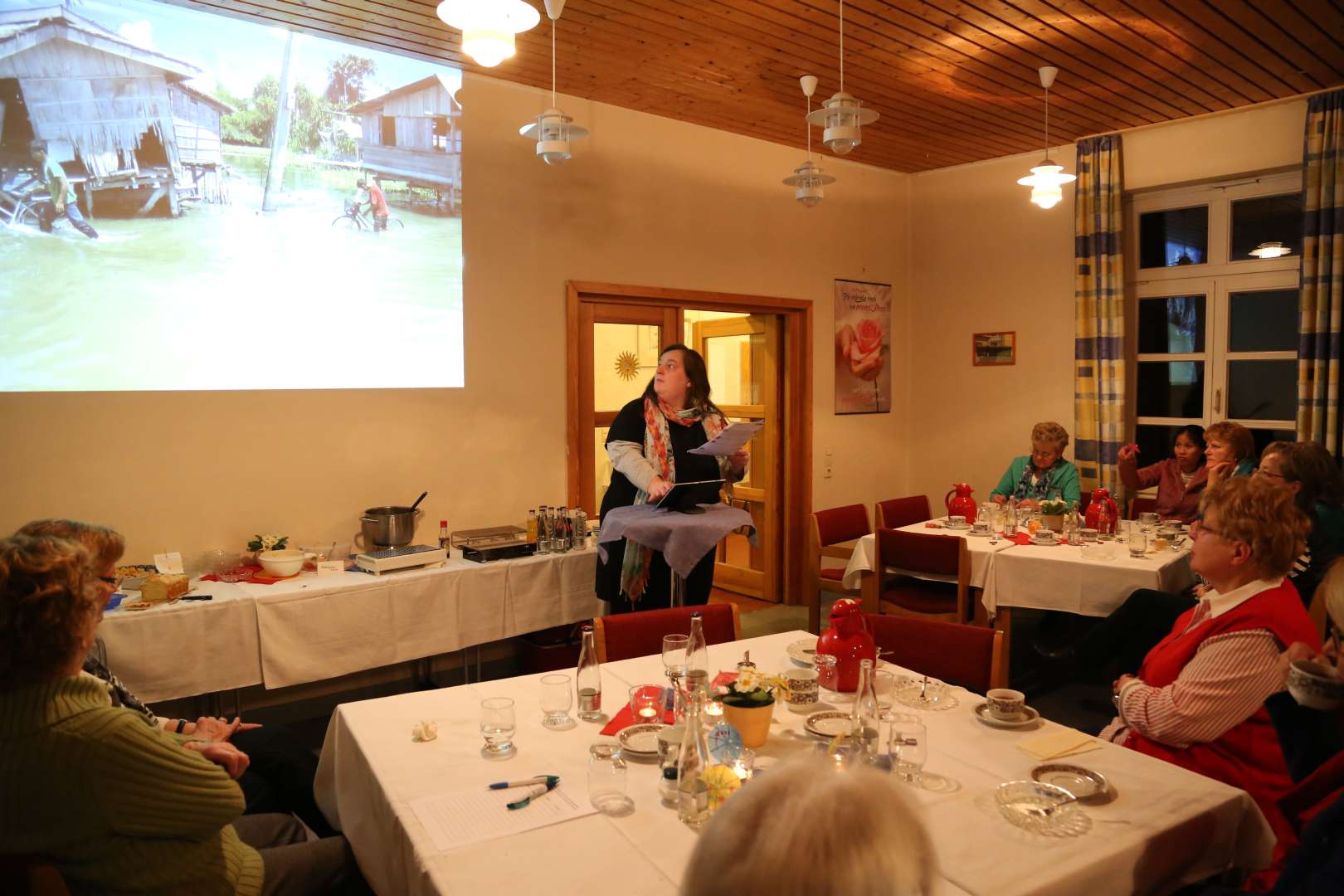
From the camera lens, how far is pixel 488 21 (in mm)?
2430

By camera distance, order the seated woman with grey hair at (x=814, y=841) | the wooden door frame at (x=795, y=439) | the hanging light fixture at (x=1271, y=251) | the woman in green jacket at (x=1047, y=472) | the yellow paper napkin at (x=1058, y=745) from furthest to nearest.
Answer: the wooden door frame at (x=795, y=439), the hanging light fixture at (x=1271, y=251), the woman in green jacket at (x=1047, y=472), the yellow paper napkin at (x=1058, y=745), the seated woman with grey hair at (x=814, y=841)

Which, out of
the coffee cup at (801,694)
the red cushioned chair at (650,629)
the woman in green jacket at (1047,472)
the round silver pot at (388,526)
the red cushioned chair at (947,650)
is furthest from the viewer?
the woman in green jacket at (1047,472)

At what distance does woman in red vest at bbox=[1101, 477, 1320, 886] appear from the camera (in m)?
1.90

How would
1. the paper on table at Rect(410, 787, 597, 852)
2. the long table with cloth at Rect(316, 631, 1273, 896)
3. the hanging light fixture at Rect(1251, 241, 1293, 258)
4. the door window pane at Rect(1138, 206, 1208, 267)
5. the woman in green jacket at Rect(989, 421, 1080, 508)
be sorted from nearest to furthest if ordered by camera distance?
the long table with cloth at Rect(316, 631, 1273, 896) → the paper on table at Rect(410, 787, 597, 852) → the woman in green jacket at Rect(989, 421, 1080, 508) → the hanging light fixture at Rect(1251, 241, 1293, 258) → the door window pane at Rect(1138, 206, 1208, 267)

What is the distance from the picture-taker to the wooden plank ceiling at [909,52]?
3705 millimetres

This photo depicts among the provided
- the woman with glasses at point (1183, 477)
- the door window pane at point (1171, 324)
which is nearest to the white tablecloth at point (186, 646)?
the woman with glasses at point (1183, 477)

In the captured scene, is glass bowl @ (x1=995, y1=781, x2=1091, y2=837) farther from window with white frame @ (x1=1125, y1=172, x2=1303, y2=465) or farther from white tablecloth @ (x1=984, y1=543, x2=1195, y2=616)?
window with white frame @ (x1=1125, y1=172, x2=1303, y2=465)

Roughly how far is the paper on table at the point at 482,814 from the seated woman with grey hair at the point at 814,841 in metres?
0.76

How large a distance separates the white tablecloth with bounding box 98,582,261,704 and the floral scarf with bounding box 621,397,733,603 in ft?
4.97

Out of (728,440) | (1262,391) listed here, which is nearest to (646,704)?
(728,440)

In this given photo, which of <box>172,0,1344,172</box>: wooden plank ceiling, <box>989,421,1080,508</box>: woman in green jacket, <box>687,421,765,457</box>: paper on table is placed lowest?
<box>989,421,1080,508</box>: woman in green jacket

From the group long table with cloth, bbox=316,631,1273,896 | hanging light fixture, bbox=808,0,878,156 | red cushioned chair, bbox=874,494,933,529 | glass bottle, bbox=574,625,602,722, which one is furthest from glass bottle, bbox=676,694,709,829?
red cushioned chair, bbox=874,494,933,529

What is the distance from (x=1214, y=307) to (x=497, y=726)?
5435 millimetres

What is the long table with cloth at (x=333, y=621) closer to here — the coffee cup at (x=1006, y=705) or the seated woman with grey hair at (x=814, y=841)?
the coffee cup at (x=1006, y=705)
